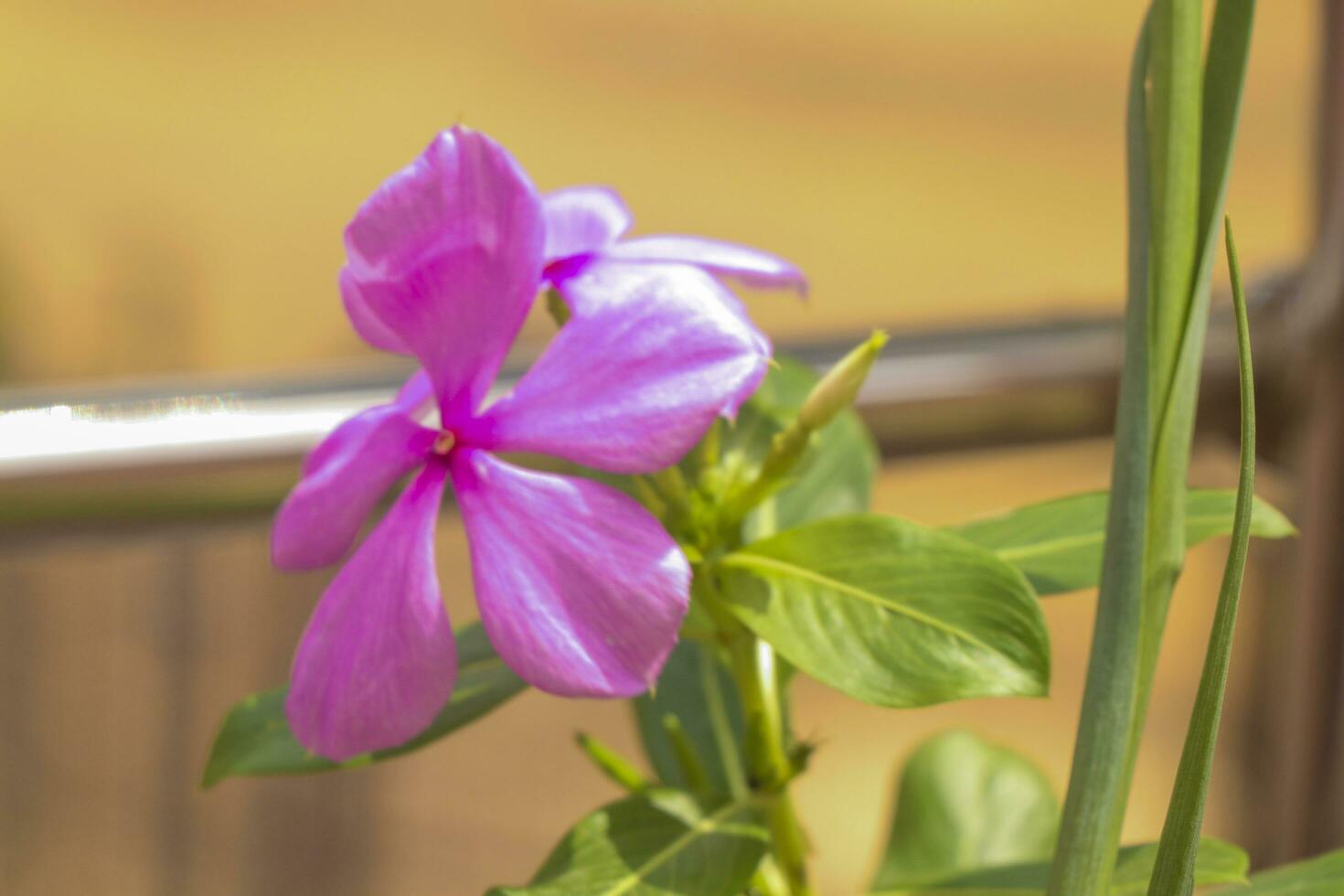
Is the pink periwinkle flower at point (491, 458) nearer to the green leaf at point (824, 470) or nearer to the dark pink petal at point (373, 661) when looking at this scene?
the dark pink petal at point (373, 661)

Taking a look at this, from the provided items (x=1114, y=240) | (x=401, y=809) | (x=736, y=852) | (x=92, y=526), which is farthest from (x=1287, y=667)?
(x=1114, y=240)

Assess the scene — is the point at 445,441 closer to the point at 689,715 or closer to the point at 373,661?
the point at 373,661

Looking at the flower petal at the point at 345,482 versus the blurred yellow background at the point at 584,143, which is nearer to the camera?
the flower petal at the point at 345,482

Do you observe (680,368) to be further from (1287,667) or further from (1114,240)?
(1114,240)

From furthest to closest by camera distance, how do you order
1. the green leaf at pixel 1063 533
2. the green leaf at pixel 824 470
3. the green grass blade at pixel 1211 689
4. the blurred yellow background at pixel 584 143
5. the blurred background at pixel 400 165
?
the blurred yellow background at pixel 584 143 → the blurred background at pixel 400 165 → the green leaf at pixel 824 470 → the green leaf at pixel 1063 533 → the green grass blade at pixel 1211 689

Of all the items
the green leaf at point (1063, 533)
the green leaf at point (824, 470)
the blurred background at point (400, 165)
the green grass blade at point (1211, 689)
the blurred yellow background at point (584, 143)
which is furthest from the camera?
the blurred yellow background at point (584, 143)

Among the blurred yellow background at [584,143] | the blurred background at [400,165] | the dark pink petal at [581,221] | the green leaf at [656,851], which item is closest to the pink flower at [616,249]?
the dark pink petal at [581,221]

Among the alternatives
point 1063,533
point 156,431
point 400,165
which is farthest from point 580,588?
point 400,165
